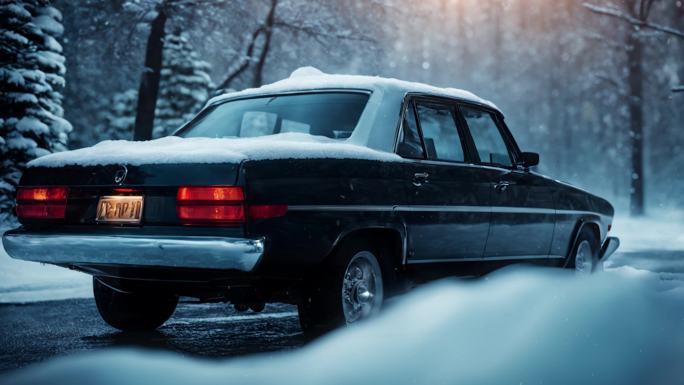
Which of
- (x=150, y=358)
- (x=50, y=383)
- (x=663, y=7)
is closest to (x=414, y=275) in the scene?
(x=150, y=358)

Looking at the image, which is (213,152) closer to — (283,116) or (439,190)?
(283,116)

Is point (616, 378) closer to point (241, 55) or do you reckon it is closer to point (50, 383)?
point (50, 383)

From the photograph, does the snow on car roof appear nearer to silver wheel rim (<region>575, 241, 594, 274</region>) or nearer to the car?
the car

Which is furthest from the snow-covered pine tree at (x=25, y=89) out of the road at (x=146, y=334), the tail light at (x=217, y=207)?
the tail light at (x=217, y=207)

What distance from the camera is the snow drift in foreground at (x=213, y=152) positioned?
4855 millimetres

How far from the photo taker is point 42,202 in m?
5.45

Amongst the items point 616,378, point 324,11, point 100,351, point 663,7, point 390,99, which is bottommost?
point 100,351

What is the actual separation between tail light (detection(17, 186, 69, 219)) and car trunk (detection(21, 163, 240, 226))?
37mm

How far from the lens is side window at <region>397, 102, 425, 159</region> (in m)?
5.87

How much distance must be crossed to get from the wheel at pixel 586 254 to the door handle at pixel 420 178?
8.48 ft

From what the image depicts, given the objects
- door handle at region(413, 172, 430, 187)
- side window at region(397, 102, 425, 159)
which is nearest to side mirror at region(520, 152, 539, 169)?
side window at region(397, 102, 425, 159)

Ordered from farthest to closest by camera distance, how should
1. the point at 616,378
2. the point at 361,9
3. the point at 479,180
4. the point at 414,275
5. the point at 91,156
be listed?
the point at 361,9
the point at 479,180
the point at 414,275
the point at 91,156
the point at 616,378

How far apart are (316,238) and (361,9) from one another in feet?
64.4

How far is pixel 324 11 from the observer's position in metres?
24.2
